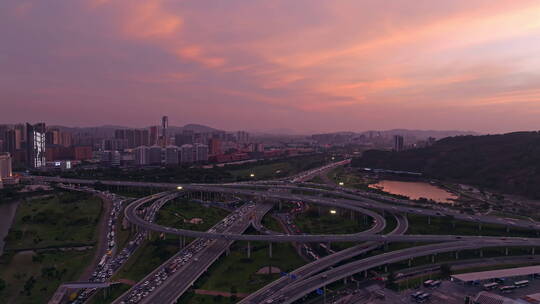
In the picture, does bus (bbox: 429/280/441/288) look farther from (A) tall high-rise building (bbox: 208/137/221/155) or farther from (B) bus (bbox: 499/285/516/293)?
(A) tall high-rise building (bbox: 208/137/221/155)

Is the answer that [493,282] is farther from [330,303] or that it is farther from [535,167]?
[535,167]

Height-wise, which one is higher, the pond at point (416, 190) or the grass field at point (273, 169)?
the grass field at point (273, 169)

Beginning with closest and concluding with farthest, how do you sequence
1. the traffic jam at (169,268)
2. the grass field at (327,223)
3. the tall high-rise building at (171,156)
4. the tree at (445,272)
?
1. the traffic jam at (169,268)
2. the tree at (445,272)
3. the grass field at (327,223)
4. the tall high-rise building at (171,156)

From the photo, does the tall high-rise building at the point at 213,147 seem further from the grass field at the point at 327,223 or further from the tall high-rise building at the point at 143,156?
the grass field at the point at 327,223

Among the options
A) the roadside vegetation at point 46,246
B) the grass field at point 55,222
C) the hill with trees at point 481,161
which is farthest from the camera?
the hill with trees at point 481,161

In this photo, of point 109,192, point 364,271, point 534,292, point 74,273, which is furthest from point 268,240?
point 109,192

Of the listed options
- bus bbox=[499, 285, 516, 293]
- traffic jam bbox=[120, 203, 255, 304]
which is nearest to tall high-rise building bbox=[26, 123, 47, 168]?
traffic jam bbox=[120, 203, 255, 304]

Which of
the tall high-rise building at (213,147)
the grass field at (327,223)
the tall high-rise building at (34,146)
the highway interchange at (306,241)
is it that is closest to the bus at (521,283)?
the highway interchange at (306,241)
